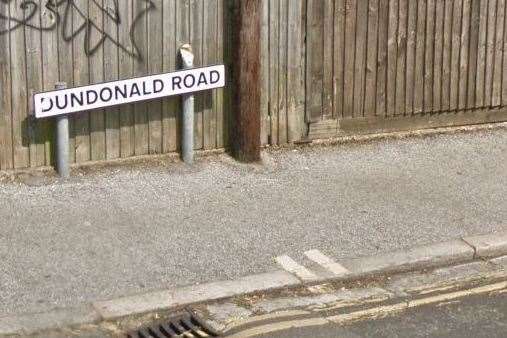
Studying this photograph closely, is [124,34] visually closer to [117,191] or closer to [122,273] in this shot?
[117,191]

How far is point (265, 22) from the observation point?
9383 mm

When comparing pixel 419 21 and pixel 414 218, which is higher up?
pixel 419 21

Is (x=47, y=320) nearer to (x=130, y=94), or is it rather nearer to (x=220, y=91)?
(x=130, y=94)

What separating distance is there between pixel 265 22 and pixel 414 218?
2137mm

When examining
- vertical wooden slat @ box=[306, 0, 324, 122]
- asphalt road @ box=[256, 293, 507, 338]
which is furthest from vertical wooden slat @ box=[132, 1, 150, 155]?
asphalt road @ box=[256, 293, 507, 338]

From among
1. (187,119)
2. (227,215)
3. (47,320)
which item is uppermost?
(187,119)

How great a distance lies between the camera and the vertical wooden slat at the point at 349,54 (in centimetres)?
971

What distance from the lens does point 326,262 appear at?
7648mm

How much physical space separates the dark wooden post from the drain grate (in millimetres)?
2846

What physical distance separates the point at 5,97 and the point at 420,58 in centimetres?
376

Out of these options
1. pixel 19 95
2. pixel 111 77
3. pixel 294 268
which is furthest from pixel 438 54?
pixel 19 95

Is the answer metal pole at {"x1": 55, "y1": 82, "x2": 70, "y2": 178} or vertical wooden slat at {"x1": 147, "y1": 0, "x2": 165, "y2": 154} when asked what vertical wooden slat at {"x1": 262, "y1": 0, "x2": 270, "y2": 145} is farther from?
metal pole at {"x1": 55, "y1": 82, "x2": 70, "y2": 178}

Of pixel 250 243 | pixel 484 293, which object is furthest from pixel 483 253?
pixel 250 243

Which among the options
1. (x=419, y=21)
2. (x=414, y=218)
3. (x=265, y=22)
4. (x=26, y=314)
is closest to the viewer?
(x=26, y=314)
